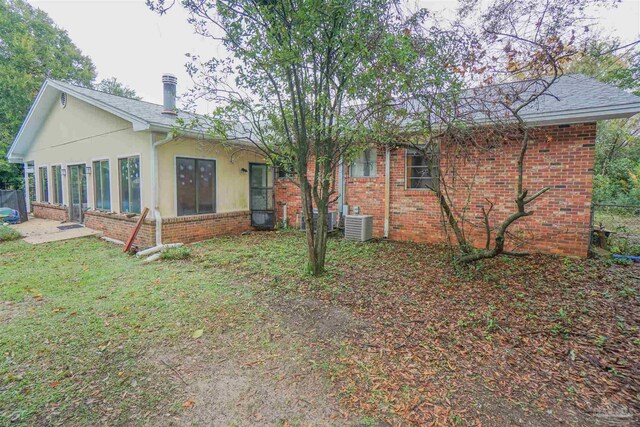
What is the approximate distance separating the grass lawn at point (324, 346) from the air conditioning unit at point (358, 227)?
2.32m

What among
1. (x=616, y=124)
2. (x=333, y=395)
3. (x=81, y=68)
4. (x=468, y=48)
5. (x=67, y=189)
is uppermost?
(x=81, y=68)

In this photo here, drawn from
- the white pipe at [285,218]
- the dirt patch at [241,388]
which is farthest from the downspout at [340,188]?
the dirt patch at [241,388]

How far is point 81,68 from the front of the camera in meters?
22.2

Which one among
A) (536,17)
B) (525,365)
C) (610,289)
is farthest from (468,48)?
(525,365)

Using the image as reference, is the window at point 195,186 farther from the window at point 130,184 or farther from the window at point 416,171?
the window at point 416,171

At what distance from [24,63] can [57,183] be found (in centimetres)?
1293

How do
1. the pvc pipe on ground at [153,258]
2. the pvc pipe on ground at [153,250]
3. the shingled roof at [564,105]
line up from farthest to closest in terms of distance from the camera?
the pvc pipe on ground at [153,250]
the pvc pipe on ground at [153,258]
the shingled roof at [564,105]

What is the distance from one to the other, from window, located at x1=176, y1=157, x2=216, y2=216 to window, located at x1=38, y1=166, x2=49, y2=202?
25.9 ft

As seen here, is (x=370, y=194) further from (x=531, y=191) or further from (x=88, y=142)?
(x=88, y=142)

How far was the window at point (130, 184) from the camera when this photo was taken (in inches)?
303

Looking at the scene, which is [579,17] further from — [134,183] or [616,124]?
[616,124]

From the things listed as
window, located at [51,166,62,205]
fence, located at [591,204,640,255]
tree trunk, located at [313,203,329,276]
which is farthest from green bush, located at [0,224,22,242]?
fence, located at [591,204,640,255]

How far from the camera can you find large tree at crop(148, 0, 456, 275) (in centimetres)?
387

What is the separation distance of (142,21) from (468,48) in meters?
4.88
